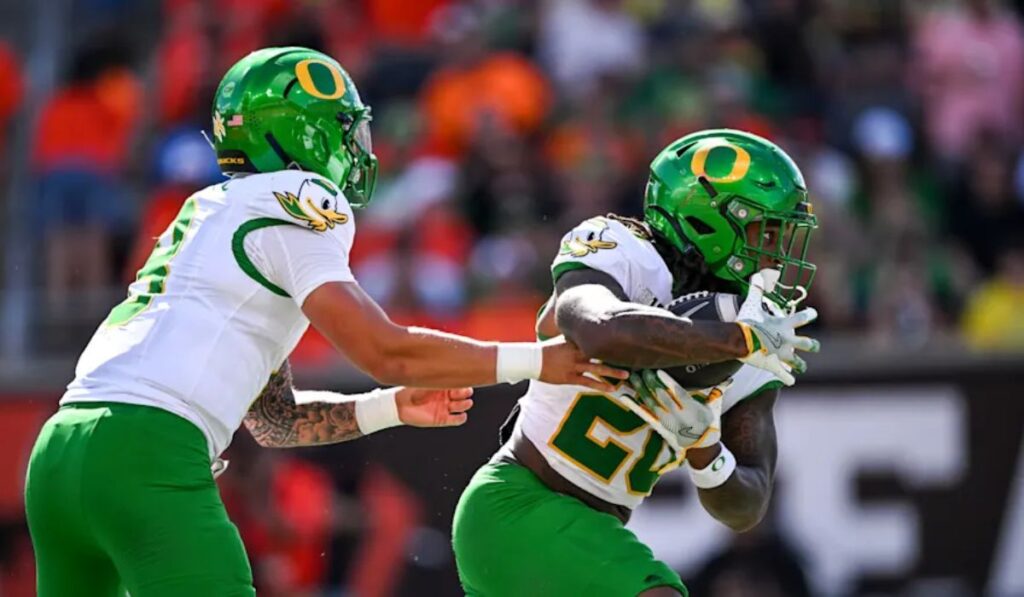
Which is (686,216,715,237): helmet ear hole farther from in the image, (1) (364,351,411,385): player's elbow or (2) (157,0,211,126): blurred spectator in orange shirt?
(2) (157,0,211,126): blurred spectator in orange shirt

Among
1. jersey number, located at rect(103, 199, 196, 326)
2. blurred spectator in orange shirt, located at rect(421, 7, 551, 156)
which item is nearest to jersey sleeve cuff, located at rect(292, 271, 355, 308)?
jersey number, located at rect(103, 199, 196, 326)

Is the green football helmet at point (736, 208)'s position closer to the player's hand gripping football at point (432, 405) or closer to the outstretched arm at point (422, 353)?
the outstretched arm at point (422, 353)

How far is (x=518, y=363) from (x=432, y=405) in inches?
26.4

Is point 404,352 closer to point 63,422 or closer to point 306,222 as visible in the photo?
point 306,222

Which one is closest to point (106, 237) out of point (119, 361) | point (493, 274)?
point (493, 274)

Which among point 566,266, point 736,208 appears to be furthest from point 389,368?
point 736,208

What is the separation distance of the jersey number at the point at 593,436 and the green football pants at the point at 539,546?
0.12m

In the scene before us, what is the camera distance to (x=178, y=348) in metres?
4.92

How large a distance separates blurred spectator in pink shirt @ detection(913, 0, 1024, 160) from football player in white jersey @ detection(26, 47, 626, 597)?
24.8 feet

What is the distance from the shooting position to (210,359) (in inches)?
194

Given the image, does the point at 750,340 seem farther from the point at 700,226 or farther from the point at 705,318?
the point at 700,226

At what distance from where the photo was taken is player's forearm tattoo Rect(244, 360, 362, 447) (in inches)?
222

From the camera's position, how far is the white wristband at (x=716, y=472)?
516 cm

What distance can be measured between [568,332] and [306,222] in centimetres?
76
